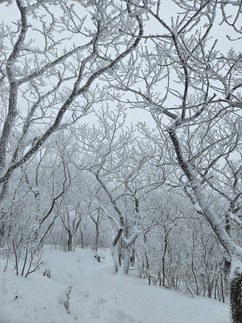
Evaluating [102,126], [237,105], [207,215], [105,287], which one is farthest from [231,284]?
[102,126]

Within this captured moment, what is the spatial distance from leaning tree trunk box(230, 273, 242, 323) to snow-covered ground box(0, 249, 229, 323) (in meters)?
4.98

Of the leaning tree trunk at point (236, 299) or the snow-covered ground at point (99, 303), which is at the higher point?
the leaning tree trunk at point (236, 299)

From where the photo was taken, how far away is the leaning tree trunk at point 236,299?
520 centimetres

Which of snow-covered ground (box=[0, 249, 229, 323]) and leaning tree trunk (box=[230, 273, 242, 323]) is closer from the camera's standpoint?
leaning tree trunk (box=[230, 273, 242, 323])

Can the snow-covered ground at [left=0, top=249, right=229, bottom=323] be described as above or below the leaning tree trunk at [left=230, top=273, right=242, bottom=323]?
below

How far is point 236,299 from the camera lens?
5262mm

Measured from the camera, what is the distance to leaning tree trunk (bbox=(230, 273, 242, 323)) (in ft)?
17.0

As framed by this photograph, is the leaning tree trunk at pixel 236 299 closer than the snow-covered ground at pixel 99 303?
Yes

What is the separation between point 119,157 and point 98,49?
11784 mm

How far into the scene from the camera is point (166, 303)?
11070 mm

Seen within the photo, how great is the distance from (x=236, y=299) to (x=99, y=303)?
6395mm

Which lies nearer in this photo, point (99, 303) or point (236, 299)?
point (236, 299)

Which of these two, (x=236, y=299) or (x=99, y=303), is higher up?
(x=236, y=299)

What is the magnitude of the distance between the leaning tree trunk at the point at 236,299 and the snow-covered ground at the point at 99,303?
498 cm
